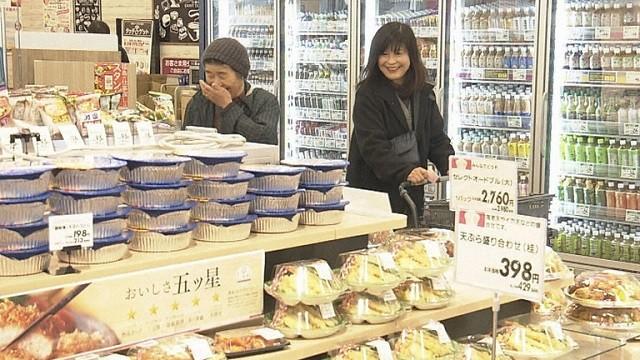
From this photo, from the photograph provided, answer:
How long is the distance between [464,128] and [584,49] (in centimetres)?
108

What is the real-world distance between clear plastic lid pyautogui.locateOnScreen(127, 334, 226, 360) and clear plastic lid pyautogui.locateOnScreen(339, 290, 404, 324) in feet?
1.50

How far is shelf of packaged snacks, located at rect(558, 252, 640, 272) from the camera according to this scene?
5703mm

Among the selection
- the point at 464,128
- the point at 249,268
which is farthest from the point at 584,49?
the point at 249,268

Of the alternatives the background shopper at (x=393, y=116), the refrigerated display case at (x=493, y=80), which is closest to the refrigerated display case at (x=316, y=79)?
the refrigerated display case at (x=493, y=80)

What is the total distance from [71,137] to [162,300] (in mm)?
627

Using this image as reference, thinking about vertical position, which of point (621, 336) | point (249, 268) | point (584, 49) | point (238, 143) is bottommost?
point (621, 336)

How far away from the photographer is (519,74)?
20.2 feet

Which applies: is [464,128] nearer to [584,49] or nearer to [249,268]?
[584,49]

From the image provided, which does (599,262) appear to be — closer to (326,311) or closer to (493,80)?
(493,80)

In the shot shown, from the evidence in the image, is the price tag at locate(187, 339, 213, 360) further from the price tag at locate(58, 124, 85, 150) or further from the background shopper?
the background shopper

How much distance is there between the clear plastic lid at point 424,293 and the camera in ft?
8.93

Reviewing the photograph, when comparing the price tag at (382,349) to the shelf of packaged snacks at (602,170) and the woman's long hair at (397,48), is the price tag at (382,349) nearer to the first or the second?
the woman's long hair at (397,48)

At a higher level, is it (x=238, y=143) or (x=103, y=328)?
(x=238, y=143)

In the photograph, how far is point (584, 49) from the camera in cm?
591
